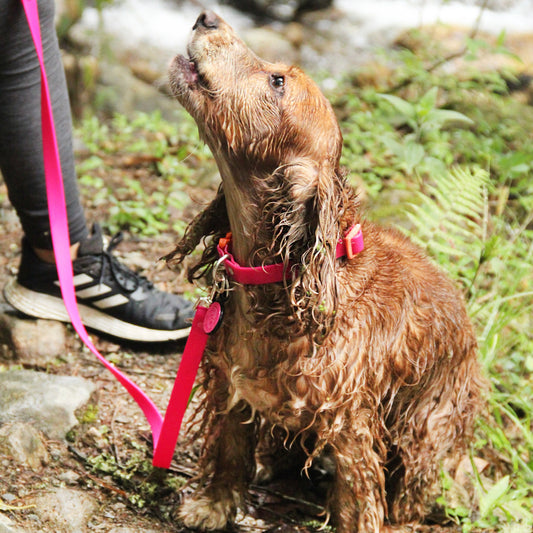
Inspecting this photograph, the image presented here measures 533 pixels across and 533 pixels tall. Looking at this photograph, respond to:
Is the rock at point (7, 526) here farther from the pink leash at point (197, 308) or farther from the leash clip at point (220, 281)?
the leash clip at point (220, 281)

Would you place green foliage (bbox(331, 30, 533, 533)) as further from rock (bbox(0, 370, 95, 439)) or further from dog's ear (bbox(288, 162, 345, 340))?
rock (bbox(0, 370, 95, 439))

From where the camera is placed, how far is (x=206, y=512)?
2.79m

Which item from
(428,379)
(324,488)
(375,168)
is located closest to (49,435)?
(324,488)

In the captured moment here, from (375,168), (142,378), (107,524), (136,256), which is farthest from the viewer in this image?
(375,168)

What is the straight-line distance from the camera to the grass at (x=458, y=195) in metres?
3.34

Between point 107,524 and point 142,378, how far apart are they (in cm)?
105

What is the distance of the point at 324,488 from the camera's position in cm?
314

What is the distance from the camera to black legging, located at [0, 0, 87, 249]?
2885mm

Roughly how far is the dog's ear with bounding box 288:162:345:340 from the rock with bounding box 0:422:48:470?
4.04 feet

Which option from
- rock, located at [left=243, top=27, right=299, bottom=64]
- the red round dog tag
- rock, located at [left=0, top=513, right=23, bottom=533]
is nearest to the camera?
rock, located at [left=0, top=513, right=23, bottom=533]

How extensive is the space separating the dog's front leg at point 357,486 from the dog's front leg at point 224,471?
43 centimetres

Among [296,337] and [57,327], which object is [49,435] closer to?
[57,327]

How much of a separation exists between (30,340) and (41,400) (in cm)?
65

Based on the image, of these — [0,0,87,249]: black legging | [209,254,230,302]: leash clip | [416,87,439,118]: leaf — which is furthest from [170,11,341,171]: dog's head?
[416,87,439,118]: leaf
